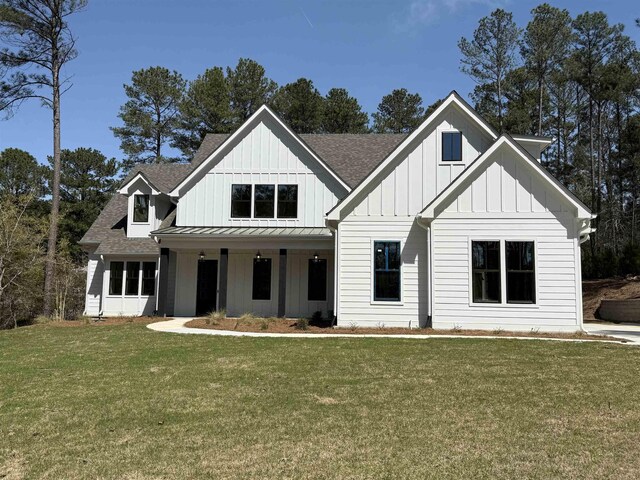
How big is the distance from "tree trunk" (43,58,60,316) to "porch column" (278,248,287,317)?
9765 millimetres

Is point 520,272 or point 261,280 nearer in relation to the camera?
point 520,272

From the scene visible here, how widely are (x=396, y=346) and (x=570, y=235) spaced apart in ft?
21.7

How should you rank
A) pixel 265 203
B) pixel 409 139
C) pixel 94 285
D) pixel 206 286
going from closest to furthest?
pixel 409 139 < pixel 265 203 < pixel 206 286 < pixel 94 285

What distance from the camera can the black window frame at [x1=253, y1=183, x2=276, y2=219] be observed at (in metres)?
19.4

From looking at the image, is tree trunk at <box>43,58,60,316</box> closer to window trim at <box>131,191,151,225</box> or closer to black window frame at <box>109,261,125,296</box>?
black window frame at <box>109,261,125,296</box>

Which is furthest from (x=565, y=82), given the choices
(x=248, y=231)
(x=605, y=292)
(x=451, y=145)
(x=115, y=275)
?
(x=115, y=275)

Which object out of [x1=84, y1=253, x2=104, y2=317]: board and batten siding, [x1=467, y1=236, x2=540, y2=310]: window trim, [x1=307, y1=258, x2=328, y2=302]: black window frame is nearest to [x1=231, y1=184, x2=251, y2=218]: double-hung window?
[x1=307, y1=258, x2=328, y2=302]: black window frame

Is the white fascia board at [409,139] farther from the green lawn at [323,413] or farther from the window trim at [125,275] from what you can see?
the window trim at [125,275]

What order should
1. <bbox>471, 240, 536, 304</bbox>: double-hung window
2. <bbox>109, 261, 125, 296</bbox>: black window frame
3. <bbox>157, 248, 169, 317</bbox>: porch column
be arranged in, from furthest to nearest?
<bbox>109, 261, 125, 296</bbox>: black window frame, <bbox>157, 248, 169, 317</bbox>: porch column, <bbox>471, 240, 536, 304</bbox>: double-hung window

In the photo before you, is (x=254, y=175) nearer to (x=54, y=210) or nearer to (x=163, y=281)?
(x=163, y=281)

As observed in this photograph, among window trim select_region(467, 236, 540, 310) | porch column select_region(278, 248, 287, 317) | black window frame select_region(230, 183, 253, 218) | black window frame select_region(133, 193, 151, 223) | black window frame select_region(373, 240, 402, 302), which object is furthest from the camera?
black window frame select_region(133, 193, 151, 223)

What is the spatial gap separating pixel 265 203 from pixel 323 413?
45.8ft

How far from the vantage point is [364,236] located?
15.3 m

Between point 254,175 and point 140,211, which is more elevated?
point 254,175
